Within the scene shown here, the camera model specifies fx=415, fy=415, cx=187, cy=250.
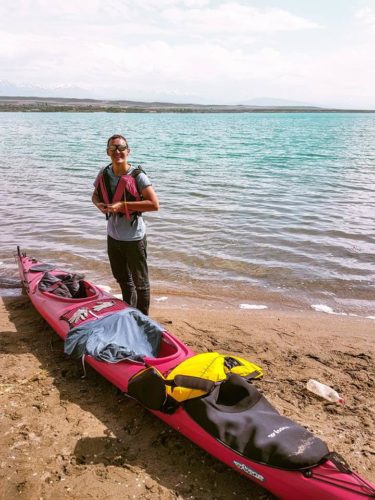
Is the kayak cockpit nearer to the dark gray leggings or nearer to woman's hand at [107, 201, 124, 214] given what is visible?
the dark gray leggings

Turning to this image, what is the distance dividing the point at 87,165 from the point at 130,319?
2035 centimetres

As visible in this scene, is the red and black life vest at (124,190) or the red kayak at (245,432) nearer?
the red kayak at (245,432)

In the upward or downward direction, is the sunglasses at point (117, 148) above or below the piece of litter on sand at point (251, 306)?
above

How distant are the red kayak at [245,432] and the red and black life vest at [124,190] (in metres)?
1.42

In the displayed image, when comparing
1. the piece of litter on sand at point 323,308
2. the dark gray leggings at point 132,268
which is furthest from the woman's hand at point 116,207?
the piece of litter on sand at point 323,308

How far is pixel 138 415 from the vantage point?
4047 millimetres

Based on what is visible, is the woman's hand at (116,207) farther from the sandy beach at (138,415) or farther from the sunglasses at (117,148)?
the sandy beach at (138,415)

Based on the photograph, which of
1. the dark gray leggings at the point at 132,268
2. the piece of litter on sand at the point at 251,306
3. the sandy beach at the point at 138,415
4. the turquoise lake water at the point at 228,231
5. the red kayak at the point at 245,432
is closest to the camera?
the red kayak at the point at 245,432

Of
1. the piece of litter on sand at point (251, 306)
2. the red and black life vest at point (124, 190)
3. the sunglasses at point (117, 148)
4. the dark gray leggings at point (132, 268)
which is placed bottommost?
the piece of litter on sand at point (251, 306)

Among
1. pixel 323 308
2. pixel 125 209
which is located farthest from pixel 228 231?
pixel 125 209

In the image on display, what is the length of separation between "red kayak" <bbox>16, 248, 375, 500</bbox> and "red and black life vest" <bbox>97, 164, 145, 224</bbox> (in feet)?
4.67

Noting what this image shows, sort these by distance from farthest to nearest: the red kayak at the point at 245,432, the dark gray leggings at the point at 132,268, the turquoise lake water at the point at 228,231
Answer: the turquoise lake water at the point at 228,231, the dark gray leggings at the point at 132,268, the red kayak at the point at 245,432

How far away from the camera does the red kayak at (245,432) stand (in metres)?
2.95

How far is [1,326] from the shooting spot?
5.84 m
